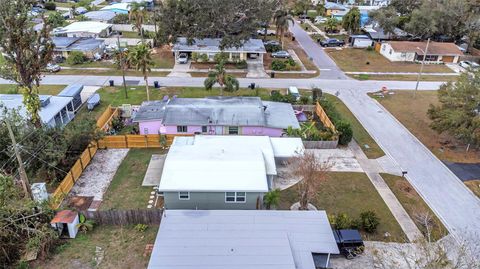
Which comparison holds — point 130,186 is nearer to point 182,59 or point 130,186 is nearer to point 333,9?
point 182,59

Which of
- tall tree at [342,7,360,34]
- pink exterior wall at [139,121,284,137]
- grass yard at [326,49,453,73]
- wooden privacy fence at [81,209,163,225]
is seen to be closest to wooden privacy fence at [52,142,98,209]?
wooden privacy fence at [81,209,163,225]

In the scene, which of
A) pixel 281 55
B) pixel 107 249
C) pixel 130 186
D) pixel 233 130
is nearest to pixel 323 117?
pixel 233 130

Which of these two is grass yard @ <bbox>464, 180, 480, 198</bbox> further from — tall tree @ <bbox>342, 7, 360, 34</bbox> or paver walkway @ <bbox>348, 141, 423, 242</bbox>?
tall tree @ <bbox>342, 7, 360, 34</bbox>

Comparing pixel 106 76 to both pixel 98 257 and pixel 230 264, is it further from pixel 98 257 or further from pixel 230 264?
pixel 230 264

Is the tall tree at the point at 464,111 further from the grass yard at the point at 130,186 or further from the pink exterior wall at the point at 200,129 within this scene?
the grass yard at the point at 130,186

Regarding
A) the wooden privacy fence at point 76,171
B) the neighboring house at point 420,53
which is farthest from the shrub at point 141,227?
the neighboring house at point 420,53
